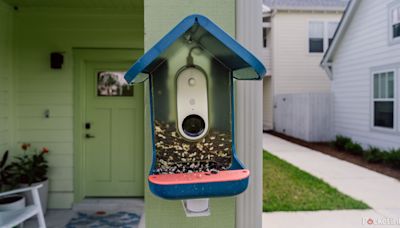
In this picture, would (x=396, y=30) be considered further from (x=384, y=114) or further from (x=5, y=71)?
(x=5, y=71)

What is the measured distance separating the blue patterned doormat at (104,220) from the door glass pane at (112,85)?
5.02 feet

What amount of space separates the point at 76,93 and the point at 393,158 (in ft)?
18.8

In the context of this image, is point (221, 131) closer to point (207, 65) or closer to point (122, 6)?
point (207, 65)

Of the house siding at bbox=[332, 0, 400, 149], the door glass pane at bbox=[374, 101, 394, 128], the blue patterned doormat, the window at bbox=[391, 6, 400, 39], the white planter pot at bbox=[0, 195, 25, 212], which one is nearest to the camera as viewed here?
the white planter pot at bbox=[0, 195, 25, 212]

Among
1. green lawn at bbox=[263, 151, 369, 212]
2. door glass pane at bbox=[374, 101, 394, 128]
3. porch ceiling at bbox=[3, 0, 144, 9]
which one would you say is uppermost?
porch ceiling at bbox=[3, 0, 144, 9]

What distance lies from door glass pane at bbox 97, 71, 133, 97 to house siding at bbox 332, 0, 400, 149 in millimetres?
5482

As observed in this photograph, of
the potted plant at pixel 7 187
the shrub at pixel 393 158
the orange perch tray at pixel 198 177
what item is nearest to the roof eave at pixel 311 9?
the shrub at pixel 393 158

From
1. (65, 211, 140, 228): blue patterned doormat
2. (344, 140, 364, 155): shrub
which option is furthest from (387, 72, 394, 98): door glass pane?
(65, 211, 140, 228): blue patterned doormat

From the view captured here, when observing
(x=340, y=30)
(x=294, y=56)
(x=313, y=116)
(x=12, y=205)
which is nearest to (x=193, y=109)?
(x=12, y=205)

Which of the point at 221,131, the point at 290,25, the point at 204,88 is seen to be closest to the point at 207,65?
the point at 204,88

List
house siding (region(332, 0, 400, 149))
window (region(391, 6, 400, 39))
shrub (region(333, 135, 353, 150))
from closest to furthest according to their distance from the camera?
window (region(391, 6, 400, 39)) → house siding (region(332, 0, 400, 149)) → shrub (region(333, 135, 353, 150))

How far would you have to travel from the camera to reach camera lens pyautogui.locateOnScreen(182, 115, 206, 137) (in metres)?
1.42

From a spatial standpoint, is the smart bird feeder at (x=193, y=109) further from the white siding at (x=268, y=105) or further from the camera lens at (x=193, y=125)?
the white siding at (x=268, y=105)

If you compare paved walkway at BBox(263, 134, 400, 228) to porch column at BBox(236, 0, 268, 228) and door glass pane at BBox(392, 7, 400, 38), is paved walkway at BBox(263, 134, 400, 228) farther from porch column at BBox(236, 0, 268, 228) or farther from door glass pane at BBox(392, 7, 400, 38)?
door glass pane at BBox(392, 7, 400, 38)
